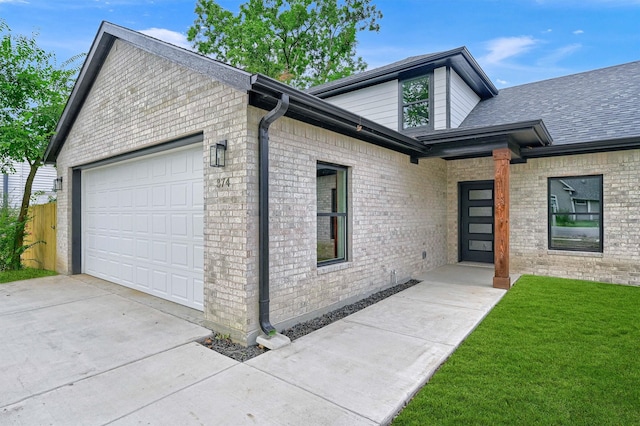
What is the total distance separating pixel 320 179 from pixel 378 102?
196 inches

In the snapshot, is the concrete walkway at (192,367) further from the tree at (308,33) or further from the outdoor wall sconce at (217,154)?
the tree at (308,33)

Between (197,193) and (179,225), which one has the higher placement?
(197,193)

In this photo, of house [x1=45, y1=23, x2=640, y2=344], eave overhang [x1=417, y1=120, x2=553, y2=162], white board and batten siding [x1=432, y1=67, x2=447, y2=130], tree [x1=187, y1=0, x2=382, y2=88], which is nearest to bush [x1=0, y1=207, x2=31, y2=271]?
house [x1=45, y1=23, x2=640, y2=344]

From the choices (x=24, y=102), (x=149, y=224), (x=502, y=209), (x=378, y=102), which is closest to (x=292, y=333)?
(x=149, y=224)

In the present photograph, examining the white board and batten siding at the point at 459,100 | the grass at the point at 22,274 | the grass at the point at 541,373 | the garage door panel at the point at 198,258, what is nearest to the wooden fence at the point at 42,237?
the grass at the point at 22,274

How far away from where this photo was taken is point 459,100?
8992mm

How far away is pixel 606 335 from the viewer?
13.8 ft

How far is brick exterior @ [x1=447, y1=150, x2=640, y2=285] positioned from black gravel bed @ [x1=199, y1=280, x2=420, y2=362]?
437cm

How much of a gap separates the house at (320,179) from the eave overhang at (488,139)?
0.13ft

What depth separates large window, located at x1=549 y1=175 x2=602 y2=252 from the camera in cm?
743

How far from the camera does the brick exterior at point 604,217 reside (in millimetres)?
6945

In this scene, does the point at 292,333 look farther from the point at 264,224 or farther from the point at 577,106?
the point at 577,106

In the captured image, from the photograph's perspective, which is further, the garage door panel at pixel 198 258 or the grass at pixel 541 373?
the garage door panel at pixel 198 258

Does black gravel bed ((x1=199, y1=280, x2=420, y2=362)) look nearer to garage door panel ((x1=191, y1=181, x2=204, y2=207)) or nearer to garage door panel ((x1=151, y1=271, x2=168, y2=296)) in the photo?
garage door panel ((x1=191, y1=181, x2=204, y2=207))
